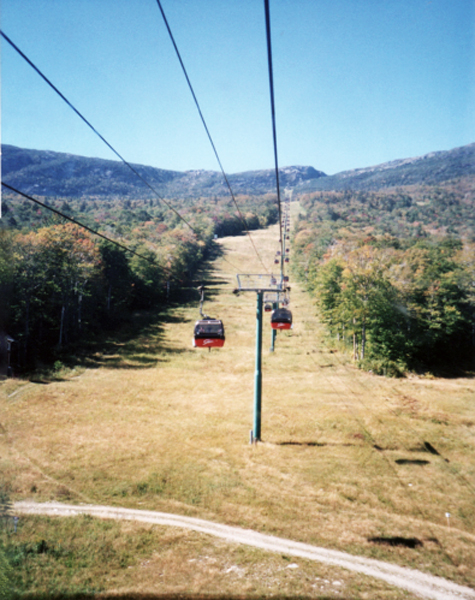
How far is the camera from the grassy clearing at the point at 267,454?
11500 mm

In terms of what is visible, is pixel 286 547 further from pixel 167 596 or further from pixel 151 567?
pixel 151 567

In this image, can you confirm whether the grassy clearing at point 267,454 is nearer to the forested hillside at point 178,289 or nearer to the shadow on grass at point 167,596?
the shadow on grass at point 167,596

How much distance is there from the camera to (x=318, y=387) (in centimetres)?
2702

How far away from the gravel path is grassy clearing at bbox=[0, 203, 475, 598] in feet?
1.30

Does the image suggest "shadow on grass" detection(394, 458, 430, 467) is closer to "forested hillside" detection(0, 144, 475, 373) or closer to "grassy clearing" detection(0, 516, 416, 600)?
"grassy clearing" detection(0, 516, 416, 600)

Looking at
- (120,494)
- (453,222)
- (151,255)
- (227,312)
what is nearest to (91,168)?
(151,255)

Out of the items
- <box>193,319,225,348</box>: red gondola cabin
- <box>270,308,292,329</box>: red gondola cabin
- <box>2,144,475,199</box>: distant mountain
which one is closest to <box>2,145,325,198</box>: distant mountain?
<box>2,144,475,199</box>: distant mountain

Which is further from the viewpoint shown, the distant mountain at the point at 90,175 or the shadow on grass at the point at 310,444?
the distant mountain at the point at 90,175

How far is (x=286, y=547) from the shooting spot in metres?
10.7

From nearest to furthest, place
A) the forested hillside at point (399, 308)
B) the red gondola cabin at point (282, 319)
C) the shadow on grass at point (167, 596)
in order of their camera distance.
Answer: the shadow on grass at point (167, 596)
the red gondola cabin at point (282, 319)
the forested hillside at point (399, 308)

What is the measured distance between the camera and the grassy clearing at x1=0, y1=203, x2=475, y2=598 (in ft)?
37.7

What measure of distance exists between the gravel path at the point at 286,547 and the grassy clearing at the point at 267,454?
397mm

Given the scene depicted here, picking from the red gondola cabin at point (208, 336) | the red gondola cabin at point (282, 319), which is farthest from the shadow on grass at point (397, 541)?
the red gondola cabin at point (282, 319)

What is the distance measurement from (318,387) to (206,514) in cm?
1656
